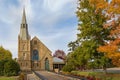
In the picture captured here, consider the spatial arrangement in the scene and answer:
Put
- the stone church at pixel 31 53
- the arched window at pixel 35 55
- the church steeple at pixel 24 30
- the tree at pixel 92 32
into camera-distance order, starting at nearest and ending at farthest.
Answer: the tree at pixel 92 32
the stone church at pixel 31 53
the arched window at pixel 35 55
the church steeple at pixel 24 30

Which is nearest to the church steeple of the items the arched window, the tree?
the arched window

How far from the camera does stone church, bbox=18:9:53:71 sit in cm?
10412

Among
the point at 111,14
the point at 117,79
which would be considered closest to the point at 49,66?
the point at 117,79

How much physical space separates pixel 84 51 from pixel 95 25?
13.6 feet

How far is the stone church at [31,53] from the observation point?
104125mm

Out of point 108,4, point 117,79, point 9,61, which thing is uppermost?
point 108,4

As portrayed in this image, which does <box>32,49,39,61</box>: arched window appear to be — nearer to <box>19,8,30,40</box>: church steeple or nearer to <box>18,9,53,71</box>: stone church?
<box>18,9,53,71</box>: stone church

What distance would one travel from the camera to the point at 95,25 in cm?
3897

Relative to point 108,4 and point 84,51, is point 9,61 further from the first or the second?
point 108,4

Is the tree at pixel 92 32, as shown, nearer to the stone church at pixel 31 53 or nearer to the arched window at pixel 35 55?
the stone church at pixel 31 53

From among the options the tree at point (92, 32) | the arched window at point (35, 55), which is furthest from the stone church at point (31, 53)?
the tree at point (92, 32)

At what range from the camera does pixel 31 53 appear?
352 ft

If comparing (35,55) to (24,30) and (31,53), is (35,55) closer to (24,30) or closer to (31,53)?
(31,53)

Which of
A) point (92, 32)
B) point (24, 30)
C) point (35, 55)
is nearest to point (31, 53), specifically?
point (35, 55)
